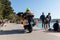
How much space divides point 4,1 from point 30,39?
245 feet

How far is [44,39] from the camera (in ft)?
40.3

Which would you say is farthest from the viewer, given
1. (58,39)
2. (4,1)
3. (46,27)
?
(4,1)

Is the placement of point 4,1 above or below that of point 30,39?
above

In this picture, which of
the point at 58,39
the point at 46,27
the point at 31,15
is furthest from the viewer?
the point at 46,27

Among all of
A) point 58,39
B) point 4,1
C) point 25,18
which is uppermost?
point 4,1

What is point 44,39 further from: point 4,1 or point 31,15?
point 4,1

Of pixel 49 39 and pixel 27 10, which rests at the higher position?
pixel 27 10

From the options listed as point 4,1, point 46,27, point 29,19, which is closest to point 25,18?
point 29,19

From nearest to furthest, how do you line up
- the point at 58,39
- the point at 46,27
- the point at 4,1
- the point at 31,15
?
1. the point at 58,39
2. the point at 31,15
3. the point at 46,27
4. the point at 4,1

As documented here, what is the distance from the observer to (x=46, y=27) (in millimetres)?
20672

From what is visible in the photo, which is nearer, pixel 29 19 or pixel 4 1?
pixel 29 19

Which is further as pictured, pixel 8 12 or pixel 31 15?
pixel 8 12

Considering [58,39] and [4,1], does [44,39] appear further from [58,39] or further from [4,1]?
[4,1]

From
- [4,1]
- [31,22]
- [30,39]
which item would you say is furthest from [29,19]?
[4,1]
